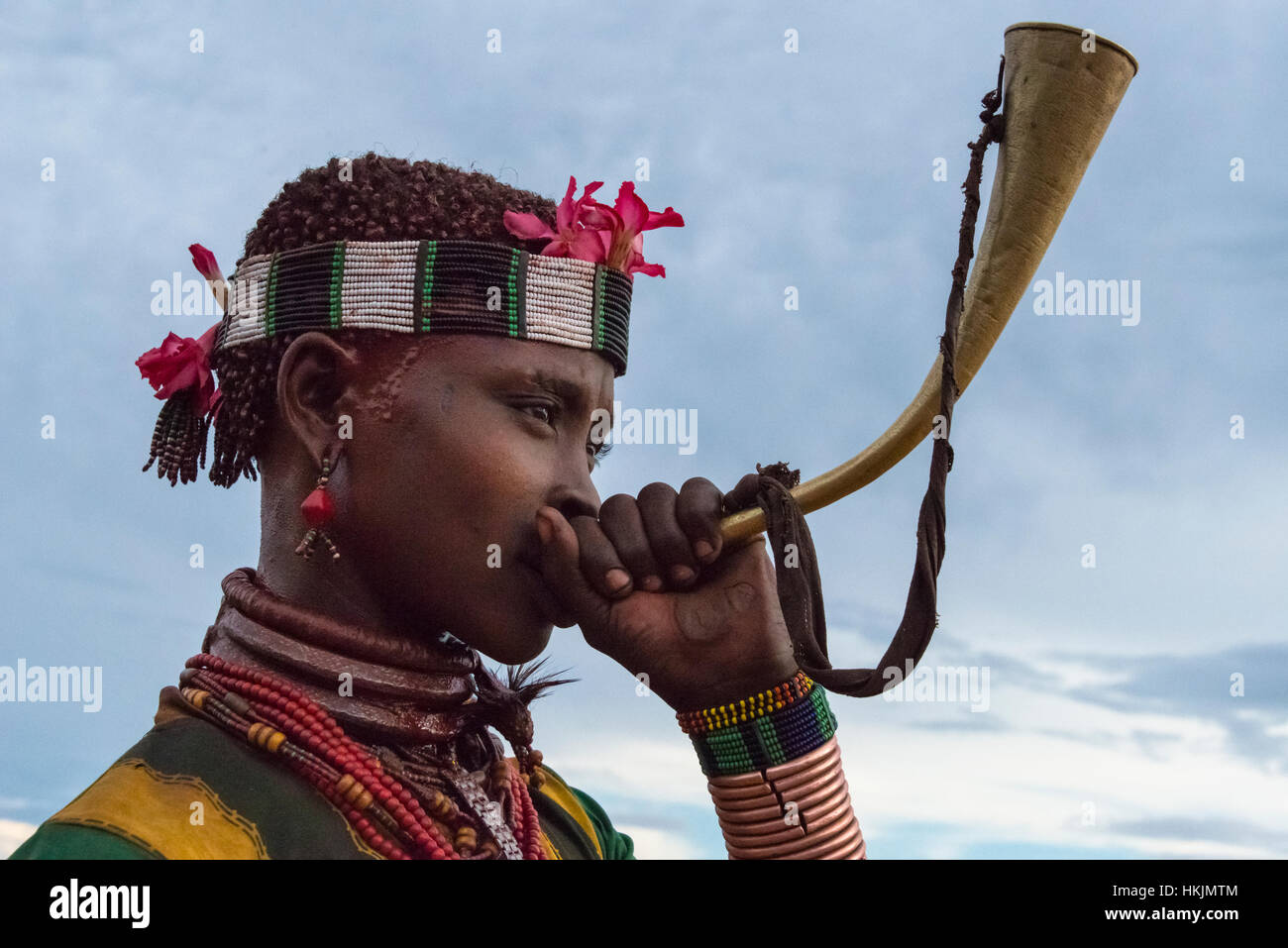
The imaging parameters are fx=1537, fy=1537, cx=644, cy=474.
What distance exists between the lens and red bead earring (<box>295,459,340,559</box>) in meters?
4.09

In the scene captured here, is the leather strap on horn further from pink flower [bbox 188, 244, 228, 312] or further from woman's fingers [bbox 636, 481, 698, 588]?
pink flower [bbox 188, 244, 228, 312]

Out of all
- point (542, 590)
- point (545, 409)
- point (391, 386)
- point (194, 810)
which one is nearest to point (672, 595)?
point (542, 590)

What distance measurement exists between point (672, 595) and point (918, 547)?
701 millimetres

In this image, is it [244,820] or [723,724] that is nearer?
[244,820]

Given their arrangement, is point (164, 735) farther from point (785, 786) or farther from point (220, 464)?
point (785, 786)

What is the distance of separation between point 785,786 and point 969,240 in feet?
5.03

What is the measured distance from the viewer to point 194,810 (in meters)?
3.83

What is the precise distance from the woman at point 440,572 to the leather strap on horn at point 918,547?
0.12 m

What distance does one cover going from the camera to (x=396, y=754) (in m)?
4.20

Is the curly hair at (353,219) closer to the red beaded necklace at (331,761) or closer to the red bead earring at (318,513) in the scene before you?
the red bead earring at (318,513)

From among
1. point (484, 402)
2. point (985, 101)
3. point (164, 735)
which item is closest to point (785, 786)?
point (484, 402)

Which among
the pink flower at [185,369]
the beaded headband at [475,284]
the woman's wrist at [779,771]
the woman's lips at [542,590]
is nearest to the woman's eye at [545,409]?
the beaded headband at [475,284]

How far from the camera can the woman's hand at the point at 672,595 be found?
13.4 feet
